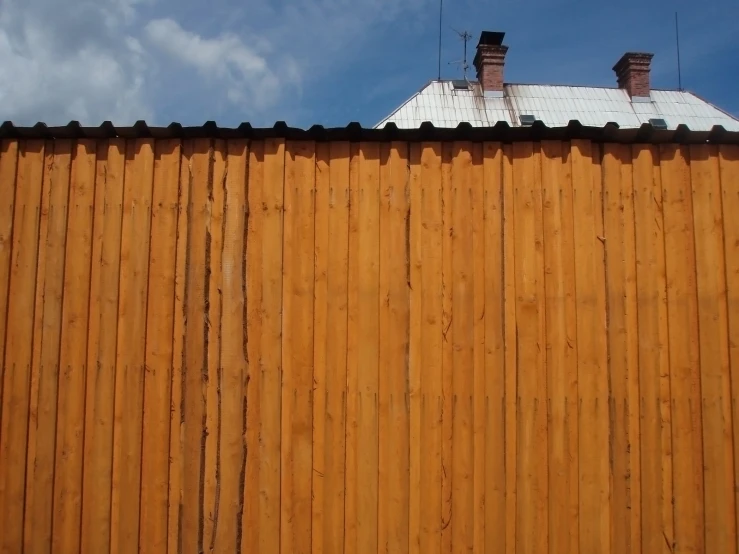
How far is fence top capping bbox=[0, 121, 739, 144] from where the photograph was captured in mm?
3592

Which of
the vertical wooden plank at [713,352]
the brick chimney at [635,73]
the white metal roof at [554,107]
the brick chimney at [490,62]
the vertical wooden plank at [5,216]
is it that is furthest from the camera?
the brick chimney at [635,73]

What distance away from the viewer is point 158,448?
3533 millimetres

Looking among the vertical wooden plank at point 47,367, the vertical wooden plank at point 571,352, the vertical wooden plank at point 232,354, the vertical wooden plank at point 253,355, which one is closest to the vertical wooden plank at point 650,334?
the vertical wooden plank at point 571,352

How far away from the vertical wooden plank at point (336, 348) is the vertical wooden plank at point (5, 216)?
2.35 meters

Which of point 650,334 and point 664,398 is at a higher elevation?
point 650,334

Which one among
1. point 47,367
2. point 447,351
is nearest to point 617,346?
point 447,351

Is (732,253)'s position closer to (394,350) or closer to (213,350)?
(394,350)

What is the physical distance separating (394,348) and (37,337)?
258 centimetres

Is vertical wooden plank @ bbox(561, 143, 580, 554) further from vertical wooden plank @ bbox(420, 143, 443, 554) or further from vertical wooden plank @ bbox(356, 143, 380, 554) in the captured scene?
vertical wooden plank @ bbox(356, 143, 380, 554)

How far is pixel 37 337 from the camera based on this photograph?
3.65m

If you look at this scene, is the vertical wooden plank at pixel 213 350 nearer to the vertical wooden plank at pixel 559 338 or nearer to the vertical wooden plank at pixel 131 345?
the vertical wooden plank at pixel 131 345

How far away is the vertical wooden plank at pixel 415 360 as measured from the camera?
11.4ft

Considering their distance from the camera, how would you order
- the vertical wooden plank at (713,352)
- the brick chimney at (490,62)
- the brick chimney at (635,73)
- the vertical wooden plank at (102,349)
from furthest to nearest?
1. the brick chimney at (635,73)
2. the brick chimney at (490,62)
3. the vertical wooden plank at (102,349)
4. the vertical wooden plank at (713,352)

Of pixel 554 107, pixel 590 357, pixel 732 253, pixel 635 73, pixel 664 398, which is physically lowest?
pixel 664 398
